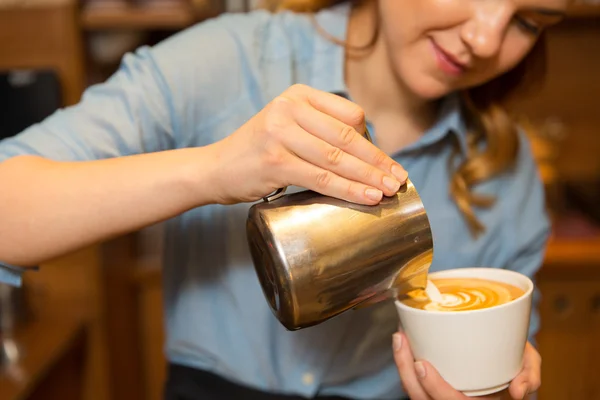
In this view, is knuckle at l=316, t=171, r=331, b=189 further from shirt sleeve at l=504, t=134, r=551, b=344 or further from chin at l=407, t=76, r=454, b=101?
shirt sleeve at l=504, t=134, r=551, b=344

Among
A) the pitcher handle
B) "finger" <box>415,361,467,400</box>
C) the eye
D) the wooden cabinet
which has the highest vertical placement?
the eye

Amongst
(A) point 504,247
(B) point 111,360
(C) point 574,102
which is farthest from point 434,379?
(C) point 574,102

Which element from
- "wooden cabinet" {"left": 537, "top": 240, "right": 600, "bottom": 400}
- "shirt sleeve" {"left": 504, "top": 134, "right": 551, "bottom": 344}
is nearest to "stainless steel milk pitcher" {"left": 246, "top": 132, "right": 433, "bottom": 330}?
"shirt sleeve" {"left": 504, "top": 134, "right": 551, "bottom": 344}

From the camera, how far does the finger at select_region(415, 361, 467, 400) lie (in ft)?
2.43

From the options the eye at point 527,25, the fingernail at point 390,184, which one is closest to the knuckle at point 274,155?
the fingernail at point 390,184

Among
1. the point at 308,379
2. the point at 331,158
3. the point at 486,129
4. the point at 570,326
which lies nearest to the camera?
the point at 331,158

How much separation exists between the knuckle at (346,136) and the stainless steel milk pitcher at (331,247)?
0.06 meters

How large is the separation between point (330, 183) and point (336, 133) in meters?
0.05

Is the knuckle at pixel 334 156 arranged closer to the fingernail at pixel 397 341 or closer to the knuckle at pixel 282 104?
the knuckle at pixel 282 104

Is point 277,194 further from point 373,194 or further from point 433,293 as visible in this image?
point 433,293

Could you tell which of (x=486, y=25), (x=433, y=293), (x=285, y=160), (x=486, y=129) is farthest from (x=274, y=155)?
(x=486, y=129)

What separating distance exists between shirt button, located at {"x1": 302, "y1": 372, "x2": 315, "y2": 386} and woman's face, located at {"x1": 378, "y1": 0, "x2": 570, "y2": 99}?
452 millimetres

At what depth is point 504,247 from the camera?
42.8 inches

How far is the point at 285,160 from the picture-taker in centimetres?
66
